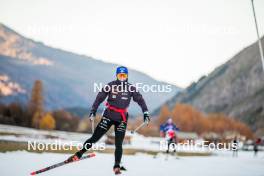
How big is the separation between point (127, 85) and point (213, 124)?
15708 cm

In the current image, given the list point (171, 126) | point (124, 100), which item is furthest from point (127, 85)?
point (171, 126)

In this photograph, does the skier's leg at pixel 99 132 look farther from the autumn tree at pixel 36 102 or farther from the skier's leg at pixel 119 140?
the autumn tree at pixel 36 102

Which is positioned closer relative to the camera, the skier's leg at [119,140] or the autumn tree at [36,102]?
the skier's leg at [119,140]

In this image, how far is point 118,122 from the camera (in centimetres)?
864


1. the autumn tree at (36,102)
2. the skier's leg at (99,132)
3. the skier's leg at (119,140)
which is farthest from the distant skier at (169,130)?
the autumn tree at (36,102)

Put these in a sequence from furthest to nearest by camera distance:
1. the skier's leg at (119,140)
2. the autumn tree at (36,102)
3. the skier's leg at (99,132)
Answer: the autumn tree at (36,102)
the skier's leg at (99,132)
the skier's leg at (119,140)

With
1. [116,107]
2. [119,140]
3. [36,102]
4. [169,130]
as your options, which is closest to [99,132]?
[119,140]

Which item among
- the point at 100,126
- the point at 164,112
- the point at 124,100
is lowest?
the point at 100,126

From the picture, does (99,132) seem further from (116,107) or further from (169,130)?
(169,130)

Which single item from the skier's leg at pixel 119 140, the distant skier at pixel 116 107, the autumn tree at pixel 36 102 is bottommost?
the skier's leg at pixel 119 140

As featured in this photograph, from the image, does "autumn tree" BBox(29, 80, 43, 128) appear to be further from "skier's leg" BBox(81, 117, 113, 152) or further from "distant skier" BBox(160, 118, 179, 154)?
"skier's leg" BBox(81, 117, 113, 152)

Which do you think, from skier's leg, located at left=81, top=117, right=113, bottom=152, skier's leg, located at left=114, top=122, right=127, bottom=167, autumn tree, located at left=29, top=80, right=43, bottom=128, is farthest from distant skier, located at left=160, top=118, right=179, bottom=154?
autumn tree, located at left=29, top=80, right=43, bottom=128

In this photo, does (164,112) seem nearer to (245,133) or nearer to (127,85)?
(245,133)

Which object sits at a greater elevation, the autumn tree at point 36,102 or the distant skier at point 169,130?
the autumn tree at point 36,102
